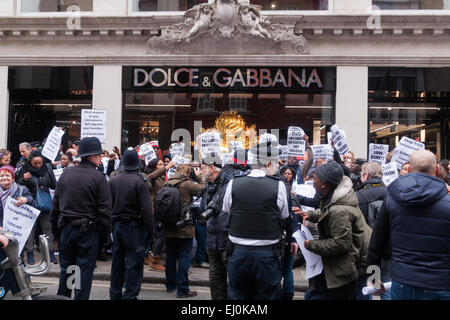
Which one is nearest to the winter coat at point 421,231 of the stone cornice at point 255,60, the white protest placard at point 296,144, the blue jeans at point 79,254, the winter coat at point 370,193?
the winter coat at point 370,193

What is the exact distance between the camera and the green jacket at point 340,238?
14.1ft

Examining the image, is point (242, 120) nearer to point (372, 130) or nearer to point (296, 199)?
point (372, 130)

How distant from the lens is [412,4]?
42.3 feet

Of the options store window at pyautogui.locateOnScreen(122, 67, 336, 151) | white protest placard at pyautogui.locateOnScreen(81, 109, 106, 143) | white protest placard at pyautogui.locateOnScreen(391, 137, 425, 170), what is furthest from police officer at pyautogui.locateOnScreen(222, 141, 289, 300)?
store window at pyautogui.locateOnScreen(122, 67, 336, 151)

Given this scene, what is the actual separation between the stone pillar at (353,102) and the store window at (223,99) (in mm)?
291

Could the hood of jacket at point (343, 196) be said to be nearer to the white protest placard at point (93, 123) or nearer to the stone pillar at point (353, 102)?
the white protest placard at point (93, 123)

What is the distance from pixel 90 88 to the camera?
44.9 ft

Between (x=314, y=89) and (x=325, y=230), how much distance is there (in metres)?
9.29

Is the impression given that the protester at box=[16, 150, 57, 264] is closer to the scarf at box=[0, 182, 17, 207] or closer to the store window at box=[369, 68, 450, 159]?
the scarf at box=[0, 182, 17, 207]

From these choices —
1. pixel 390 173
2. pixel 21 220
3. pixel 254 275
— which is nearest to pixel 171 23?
pixel 390 173

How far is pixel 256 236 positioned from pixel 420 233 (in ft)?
5.21

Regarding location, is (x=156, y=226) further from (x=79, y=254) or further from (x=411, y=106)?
(x=411, y=106)

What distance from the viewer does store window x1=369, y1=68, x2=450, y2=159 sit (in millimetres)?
12906

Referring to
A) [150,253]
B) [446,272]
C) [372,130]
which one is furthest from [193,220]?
[372,130]
